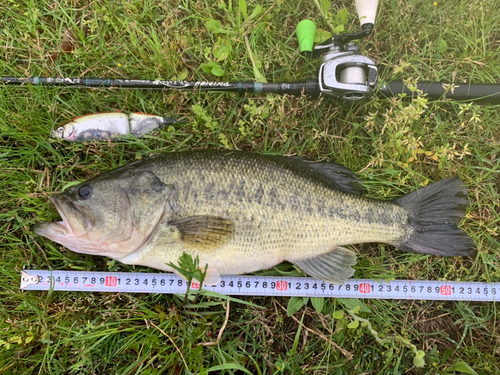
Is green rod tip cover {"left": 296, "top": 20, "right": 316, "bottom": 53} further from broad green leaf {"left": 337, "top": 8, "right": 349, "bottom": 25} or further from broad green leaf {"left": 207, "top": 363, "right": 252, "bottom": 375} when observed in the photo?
broad green leaf {"left": 207, "top": 363, "right": 252, "bottom": 375}

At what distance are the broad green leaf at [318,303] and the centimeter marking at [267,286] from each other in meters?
0.04

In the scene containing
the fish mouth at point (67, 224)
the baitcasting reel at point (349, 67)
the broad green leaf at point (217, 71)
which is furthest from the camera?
the broad green leaf at point (217, 71)

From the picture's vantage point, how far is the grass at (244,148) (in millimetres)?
2988

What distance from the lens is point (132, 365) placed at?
286 centimetres

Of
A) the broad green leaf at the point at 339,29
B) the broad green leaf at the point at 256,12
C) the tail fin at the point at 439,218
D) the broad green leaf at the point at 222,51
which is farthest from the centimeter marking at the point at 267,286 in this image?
the broad green leaf at the point at 256,12

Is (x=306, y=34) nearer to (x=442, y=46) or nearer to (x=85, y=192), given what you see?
(x=442, y=46)

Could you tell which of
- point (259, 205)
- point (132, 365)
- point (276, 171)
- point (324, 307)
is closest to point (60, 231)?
point (132, 365)

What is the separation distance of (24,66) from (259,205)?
2782 millimetres

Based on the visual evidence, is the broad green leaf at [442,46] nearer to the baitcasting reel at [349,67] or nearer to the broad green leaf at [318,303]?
the baitcasting reel at [349,67]

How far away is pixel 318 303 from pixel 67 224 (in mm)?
2195

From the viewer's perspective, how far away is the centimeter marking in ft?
9.86

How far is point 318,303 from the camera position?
9.92 feet

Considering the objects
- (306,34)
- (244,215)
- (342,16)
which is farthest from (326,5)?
(244,215)

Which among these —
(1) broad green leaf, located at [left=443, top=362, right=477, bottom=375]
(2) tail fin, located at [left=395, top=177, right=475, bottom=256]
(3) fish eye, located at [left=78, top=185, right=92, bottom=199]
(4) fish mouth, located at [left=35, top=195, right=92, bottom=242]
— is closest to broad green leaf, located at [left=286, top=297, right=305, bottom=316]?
(2) tail fin, located at [left=395, top=177, right=475, bottom=256]
